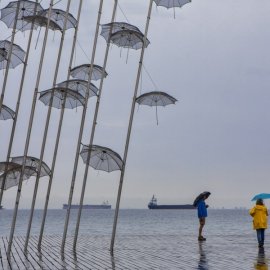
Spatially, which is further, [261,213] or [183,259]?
[261,213]

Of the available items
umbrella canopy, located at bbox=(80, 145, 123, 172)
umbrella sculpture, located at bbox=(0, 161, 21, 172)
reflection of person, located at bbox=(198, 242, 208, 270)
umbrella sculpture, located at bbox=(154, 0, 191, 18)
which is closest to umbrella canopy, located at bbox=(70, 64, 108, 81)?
umbrella sculpture, located at bbox=(154, 0, 191, 18)

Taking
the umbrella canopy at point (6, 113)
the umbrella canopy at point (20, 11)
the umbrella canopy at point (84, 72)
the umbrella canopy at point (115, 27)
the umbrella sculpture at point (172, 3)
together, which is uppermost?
the umbrella sculpture at point (172, 3)

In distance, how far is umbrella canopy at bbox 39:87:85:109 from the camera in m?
17.9

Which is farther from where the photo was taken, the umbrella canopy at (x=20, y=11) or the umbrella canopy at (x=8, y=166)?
the umbrella canopy at (x=20, y=11)

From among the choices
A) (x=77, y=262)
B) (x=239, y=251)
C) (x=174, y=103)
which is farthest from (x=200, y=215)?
(x=77, y=262)

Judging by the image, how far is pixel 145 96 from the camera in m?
18.8

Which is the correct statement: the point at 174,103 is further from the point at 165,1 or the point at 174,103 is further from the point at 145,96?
the point at 165,1

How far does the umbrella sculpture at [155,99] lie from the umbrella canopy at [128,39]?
6.18 ft

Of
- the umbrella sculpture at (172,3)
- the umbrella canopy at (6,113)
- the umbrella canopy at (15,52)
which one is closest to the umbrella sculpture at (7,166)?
the umbrella canopy at (6,113)

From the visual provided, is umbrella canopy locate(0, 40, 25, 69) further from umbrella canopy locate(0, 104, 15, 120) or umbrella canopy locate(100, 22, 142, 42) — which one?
umbrella canopy locate(100, 22, 142, 42)

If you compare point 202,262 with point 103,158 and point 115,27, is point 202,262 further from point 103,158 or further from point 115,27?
point 115,27

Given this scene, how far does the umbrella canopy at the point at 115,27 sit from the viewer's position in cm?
1925

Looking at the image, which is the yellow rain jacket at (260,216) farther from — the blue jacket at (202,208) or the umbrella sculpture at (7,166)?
the umbrella sculpture at (7,166)

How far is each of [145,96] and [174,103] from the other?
4.59 ft
